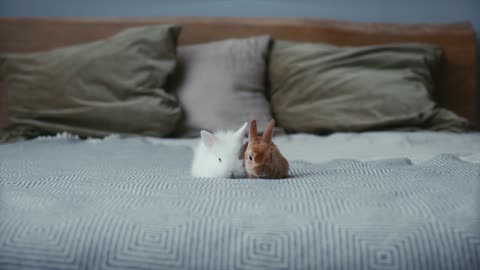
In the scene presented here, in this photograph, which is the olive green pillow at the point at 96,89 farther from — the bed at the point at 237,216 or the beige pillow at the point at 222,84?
the bed at the point at 237,216

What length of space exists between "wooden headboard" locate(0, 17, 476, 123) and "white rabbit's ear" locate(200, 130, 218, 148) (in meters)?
1.20

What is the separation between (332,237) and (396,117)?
3.98ft

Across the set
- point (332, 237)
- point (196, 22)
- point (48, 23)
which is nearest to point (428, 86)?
point (196, 22)

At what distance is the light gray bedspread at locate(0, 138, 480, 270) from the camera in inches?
25.0

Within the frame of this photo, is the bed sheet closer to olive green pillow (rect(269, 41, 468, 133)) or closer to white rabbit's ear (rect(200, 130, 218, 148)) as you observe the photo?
olive green pillow (rect(269, 41, 468, 133))

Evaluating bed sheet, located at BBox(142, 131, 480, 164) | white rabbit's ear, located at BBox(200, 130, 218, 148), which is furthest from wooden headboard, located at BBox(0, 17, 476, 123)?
white rabbit's ear, located at BBox(200, 130, 218, 148)

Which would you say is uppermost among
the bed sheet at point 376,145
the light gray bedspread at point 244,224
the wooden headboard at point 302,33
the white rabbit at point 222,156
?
the light gray bedspread at point 244,224

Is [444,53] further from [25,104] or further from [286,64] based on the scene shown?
[25,104]

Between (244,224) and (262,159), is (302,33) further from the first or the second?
(244,224)

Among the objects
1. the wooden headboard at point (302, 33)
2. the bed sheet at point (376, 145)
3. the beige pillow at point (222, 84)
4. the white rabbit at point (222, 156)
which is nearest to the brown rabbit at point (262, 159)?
the white rabbit at point (222, 156)

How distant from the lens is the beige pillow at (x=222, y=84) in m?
1.85

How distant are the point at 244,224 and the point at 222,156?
0.35m

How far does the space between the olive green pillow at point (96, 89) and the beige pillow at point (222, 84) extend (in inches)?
2.9

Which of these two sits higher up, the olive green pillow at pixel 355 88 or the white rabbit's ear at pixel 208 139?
the white rabbit's ear at pixel 208 139
